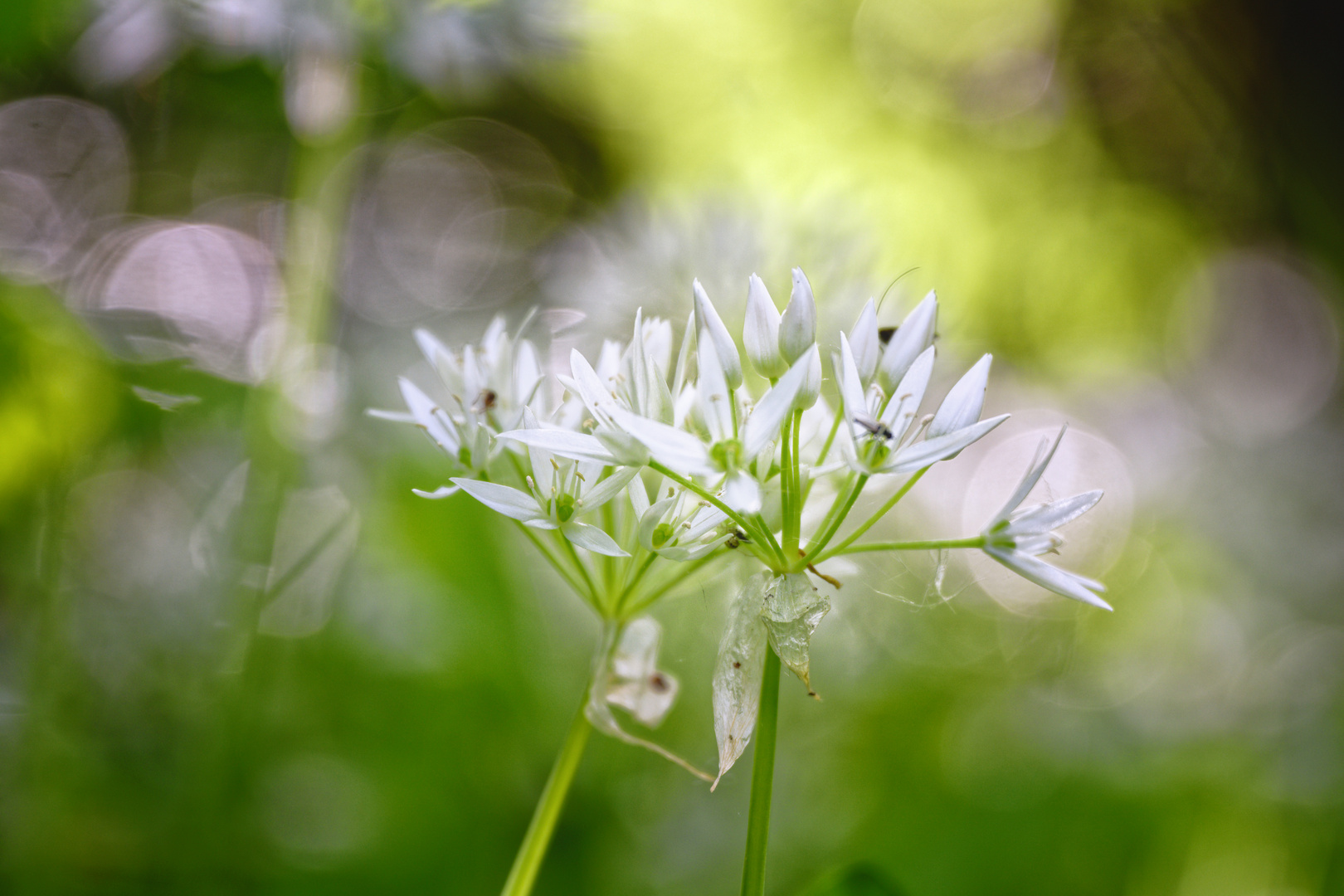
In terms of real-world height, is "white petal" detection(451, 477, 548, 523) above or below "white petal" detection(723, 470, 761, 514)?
below

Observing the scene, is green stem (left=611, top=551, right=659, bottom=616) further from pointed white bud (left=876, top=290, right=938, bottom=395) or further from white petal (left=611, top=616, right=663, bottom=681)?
pointed white bud (left=876, top=290, right=938, bottom=395)

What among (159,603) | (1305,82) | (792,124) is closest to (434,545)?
(159,603)

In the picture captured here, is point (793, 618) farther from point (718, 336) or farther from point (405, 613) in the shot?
point (405, 613)

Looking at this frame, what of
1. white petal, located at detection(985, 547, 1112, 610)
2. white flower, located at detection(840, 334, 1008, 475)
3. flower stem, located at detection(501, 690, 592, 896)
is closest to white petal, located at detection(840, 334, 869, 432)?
white flower, located at detection(840, 334, 1008, 475)

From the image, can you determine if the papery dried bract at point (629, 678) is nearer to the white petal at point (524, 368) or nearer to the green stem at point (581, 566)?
the green stem at point (581, 566)

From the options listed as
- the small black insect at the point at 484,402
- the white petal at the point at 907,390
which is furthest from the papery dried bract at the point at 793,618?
the small black insect at the point at 484,402
